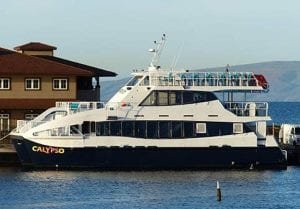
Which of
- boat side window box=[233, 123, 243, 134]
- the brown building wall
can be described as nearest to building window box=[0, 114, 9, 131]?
the brown building wall

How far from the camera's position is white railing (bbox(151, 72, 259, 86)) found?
178 feet

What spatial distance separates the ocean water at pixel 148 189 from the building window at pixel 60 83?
340 inches

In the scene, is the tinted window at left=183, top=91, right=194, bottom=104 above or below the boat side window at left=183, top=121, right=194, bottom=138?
above

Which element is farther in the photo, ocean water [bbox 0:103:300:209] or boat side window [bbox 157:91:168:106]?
boat side window [bbox 157:91:168:106]

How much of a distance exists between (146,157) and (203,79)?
5577 millimetres

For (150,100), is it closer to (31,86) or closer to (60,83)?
(60,83)

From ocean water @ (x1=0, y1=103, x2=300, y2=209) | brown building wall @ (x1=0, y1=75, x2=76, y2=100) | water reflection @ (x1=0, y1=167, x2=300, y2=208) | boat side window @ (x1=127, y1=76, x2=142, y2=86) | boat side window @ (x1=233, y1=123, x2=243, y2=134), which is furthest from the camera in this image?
brown building wall @ (x1=0, y1=75, x2=76, y2=100)

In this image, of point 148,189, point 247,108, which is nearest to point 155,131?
point 247,108

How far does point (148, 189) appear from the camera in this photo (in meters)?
46.9

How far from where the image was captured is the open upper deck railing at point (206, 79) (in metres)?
54.4

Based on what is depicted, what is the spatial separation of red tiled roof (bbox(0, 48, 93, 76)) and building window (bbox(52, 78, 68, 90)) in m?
0.70

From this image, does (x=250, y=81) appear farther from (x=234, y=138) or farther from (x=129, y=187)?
(x=129, y=187)

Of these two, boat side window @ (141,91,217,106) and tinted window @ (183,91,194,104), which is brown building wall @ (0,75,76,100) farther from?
tinted window @ (183,91,194,104)

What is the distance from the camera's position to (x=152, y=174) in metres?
52.4
